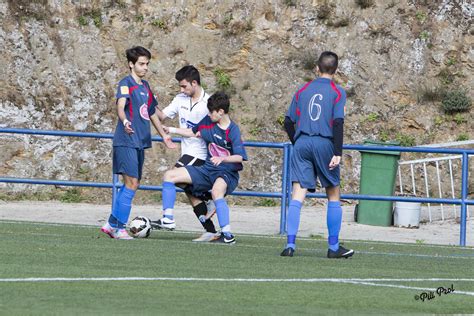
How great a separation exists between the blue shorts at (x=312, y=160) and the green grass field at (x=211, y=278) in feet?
2.30

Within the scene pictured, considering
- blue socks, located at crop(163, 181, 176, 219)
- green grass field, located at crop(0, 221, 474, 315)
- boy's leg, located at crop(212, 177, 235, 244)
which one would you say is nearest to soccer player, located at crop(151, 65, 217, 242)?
blue socks, located at crop(163, 181, 176, 219)

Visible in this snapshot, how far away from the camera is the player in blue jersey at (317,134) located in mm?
10328

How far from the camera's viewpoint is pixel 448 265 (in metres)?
10.3

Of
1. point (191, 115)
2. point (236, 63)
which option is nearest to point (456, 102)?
point (236, 63)

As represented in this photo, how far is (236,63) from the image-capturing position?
954 inches

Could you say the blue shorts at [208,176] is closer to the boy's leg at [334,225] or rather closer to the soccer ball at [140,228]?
the soccer ball at [140,228]

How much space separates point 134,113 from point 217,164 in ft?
3.24

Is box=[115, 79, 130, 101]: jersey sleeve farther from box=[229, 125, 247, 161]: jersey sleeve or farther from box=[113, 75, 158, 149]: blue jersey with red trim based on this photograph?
box=[229, 125, 247, 161]: jersey sleeve

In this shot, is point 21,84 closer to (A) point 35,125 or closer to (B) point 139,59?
(A) point 35,125

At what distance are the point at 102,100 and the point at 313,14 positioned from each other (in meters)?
4.72

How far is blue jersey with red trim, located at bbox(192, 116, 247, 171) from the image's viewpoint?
1202cm

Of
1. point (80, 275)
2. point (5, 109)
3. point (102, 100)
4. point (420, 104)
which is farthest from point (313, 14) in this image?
point (80, 275)

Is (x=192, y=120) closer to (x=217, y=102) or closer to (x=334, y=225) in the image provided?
(x=217, y=102)

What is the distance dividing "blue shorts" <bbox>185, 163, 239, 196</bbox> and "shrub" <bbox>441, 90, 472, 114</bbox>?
38.9 feet
